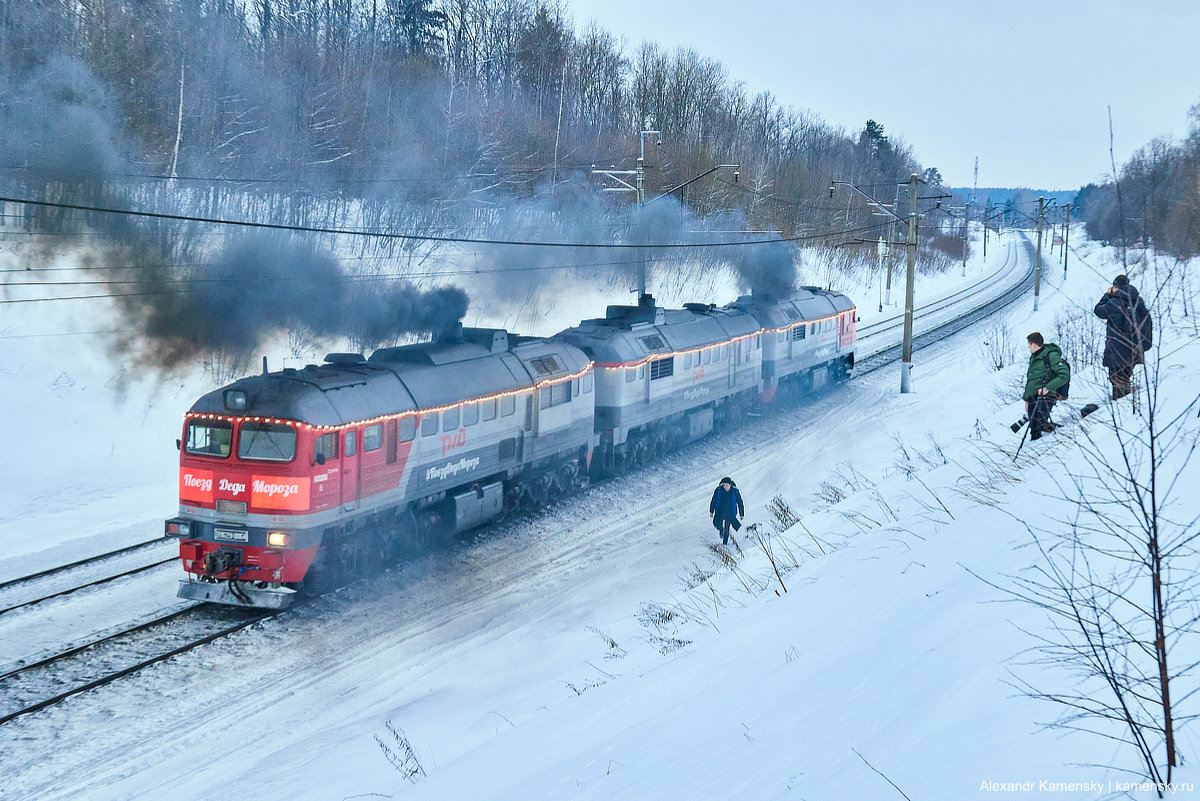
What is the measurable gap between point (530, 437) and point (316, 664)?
7.35 meters

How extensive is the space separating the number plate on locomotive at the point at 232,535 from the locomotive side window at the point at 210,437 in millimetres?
1076

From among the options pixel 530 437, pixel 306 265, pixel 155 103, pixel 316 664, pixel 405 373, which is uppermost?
pixel 155 103

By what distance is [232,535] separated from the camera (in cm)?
1389

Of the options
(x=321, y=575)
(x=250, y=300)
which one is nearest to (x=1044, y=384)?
(x=321, y=575)

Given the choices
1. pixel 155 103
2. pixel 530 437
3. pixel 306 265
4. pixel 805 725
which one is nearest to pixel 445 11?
pixel 155 103

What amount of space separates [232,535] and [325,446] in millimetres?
1824

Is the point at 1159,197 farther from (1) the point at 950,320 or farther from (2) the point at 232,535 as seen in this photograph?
(1) the point at 950,320

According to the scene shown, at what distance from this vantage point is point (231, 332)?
84.1ft

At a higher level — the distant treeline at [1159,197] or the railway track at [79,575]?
the distant treeline at [1159,197]

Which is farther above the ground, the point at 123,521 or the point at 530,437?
the point at 530,437

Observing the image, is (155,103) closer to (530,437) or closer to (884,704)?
(530,437)

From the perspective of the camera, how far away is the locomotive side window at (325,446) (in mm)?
13816

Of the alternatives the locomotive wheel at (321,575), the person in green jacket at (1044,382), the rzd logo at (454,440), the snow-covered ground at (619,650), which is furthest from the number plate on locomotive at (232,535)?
the person in green jacket at (1044,382)

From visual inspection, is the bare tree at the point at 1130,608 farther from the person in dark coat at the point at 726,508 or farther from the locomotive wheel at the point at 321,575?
the locomotive wheel at the point at 321,575
